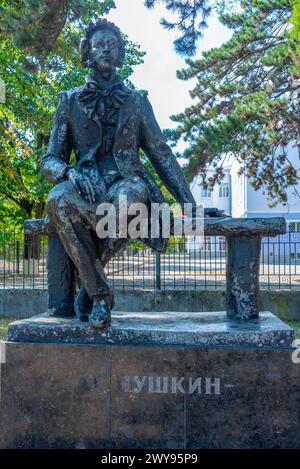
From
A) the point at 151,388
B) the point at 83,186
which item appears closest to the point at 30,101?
the point at 83,186

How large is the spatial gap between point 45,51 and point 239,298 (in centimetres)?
826

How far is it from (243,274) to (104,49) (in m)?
1.70

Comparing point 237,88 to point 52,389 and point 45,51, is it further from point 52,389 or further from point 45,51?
point 52,389

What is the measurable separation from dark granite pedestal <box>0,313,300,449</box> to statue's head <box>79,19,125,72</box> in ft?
5.59

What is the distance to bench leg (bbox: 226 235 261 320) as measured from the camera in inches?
135

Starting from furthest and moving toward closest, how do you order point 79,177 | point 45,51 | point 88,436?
1. point 45,51
2. point 79,177
3. point 88,436

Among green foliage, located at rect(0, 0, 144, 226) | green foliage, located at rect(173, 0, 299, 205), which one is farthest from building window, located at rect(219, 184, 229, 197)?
green foliage, located at rect(173, 0, 299, 205)

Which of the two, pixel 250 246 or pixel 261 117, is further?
→ pixel 261 117

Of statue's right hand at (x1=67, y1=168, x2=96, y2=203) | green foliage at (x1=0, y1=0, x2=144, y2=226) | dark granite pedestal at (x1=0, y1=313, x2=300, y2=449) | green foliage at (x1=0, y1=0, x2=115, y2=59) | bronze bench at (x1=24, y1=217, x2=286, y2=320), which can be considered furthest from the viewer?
green foliage at (x1=0, y1=0, x2=144, y2=226)

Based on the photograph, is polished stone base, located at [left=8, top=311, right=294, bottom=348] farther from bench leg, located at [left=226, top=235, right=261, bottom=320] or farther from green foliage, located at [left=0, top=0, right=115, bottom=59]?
green foliage, located at [left=0, top=0, right=115, bottom=59]

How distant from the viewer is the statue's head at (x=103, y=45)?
354 centimetres

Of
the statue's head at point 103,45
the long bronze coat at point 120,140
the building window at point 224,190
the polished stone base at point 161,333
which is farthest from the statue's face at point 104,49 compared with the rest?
the building window at point 224,190
